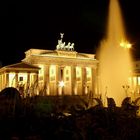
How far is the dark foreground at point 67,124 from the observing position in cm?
730

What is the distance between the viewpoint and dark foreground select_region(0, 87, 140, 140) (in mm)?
7297

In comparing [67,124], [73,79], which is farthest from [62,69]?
[67,124]

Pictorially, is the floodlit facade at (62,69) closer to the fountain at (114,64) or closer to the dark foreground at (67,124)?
the fountain at (114,64)

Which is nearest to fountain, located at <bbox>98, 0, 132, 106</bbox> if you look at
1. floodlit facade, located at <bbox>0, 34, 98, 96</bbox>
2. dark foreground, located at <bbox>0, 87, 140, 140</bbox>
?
floodlit facade, located at <bbox>0, 34, 98, 96</bbox>

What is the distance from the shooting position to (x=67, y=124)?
317 inches

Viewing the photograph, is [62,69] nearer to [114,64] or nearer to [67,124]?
[114,64]

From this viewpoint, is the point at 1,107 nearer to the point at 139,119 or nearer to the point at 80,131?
the point at 80,131

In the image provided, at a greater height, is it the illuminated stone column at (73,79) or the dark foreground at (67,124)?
the illuminated stone column at (73,79)

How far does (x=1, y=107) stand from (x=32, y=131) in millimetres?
2041

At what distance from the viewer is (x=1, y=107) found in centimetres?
916

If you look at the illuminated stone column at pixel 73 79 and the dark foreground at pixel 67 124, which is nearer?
the dark foreground at pixel 67 124

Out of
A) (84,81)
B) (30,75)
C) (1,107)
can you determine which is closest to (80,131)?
(1,107)

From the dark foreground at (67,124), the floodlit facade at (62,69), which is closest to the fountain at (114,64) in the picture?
the floodlit facade at (62,69)

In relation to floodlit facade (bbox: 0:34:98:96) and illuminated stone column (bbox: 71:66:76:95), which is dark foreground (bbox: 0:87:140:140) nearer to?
floodlit facade (bbox: 0:34:98:96)
